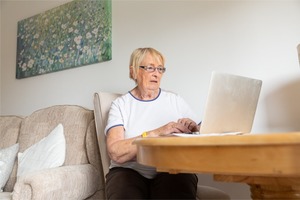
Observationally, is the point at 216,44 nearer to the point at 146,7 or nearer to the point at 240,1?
the point at 240,1

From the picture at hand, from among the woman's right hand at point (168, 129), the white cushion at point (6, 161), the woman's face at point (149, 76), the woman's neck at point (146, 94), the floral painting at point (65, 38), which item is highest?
the floral painting at point (65, 38)

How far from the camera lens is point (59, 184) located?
125cm

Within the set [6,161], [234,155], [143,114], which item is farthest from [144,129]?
[6,161]

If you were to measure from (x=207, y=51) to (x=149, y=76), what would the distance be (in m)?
0.54

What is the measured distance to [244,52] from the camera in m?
1.62

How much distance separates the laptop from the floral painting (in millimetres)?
1422

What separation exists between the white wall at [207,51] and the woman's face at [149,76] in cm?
44

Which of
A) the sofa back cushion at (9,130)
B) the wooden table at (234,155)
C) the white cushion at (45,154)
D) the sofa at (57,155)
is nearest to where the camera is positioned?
the wooden table at (234,155)

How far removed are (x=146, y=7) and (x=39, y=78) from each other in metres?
1.35

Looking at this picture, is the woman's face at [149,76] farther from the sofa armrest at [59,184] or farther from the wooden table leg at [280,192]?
the wooden table leg at [280,192]

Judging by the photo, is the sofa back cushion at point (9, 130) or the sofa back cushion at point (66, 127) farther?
the sofa back cushion at point (9, 130)

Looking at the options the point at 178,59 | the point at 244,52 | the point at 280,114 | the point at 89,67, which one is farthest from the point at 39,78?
the point at 280,114

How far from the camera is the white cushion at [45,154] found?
156cm

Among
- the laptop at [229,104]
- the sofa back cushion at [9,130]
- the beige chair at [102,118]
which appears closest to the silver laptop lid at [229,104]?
the laptop at [229,104]
